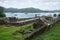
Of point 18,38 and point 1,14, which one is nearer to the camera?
point 18,38

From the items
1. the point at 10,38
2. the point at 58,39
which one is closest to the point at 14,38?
the point at 10,38

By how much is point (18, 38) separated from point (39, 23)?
8.92 meters

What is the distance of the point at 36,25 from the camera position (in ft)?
82.3

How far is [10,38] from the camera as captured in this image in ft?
57.4

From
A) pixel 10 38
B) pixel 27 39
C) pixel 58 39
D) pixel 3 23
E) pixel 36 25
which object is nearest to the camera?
pixel 27 39

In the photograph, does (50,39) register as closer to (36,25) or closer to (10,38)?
(10,38)

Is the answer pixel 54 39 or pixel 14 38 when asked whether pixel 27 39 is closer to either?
pixel 14 38

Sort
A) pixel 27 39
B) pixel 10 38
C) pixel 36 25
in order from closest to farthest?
pixel 27 39 < pixel 10 38 < pixel 36 25

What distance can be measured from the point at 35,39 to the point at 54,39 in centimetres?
206

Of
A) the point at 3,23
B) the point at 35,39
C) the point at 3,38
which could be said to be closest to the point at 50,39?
the point at 35,39

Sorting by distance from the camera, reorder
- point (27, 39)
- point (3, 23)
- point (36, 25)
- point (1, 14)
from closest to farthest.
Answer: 1. point (27, 39)
2. point (36, 25)
3. point (3, 23)
4. point (1, 14)

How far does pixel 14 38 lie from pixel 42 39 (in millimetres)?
3027

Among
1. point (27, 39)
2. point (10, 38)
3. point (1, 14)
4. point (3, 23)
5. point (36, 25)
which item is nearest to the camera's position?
point (27, 39)

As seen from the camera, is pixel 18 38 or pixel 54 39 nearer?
pixel 18 38
